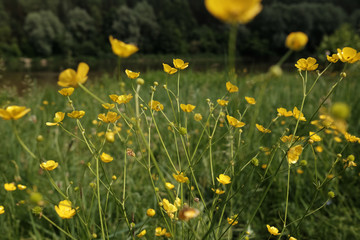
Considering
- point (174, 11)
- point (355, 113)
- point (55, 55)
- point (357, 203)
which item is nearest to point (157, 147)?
point (357, 203)

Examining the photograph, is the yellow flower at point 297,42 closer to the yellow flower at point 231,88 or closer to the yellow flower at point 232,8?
the yellow flower at point 232,8

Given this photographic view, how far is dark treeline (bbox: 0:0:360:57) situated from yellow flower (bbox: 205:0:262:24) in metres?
19.2

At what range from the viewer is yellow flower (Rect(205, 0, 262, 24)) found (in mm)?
316

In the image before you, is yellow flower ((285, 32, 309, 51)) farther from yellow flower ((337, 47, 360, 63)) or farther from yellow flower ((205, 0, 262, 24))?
yellow flower ((337, 47, 360, 63))

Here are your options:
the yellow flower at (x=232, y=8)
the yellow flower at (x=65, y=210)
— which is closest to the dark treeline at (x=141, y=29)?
the yellow flower at (x=65, y=210)

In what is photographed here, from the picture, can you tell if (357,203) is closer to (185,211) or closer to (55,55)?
(185,211)

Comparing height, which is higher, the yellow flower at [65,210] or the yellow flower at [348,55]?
the yellow flower at [348,55]

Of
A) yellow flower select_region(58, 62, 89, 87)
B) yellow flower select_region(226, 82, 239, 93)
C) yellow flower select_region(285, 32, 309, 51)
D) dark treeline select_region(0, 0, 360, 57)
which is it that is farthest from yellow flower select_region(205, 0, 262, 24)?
dark treeline select_region(0, 0, 360, 57)

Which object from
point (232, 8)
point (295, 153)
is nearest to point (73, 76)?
point (232, 8)

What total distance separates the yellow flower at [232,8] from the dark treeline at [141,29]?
19244 millimetres

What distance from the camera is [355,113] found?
6.73ft

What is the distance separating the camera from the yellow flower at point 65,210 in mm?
565

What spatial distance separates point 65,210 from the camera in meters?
0.60

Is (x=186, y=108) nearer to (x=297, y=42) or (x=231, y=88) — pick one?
(x=231, y=88)
